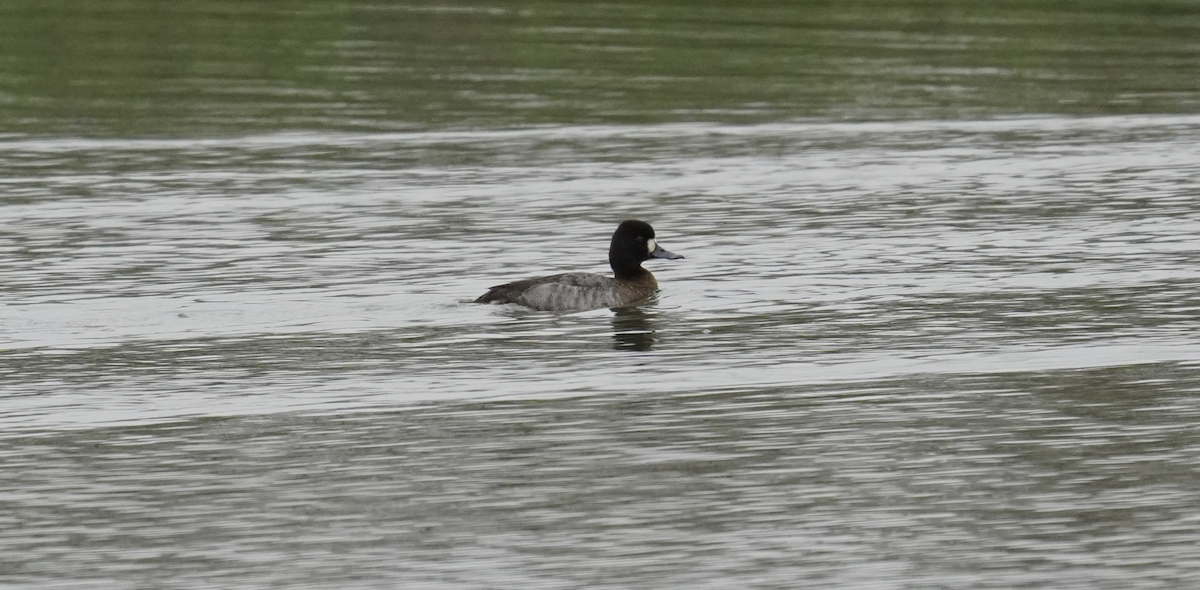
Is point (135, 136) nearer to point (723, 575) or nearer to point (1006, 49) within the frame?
point (1006, 49)

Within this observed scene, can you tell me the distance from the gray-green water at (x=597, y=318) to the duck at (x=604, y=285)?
200mm

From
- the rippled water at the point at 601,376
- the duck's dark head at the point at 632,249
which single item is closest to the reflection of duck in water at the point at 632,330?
the rippled water at the point at 601,376

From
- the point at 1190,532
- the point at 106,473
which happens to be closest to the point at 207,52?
the point at 106,473

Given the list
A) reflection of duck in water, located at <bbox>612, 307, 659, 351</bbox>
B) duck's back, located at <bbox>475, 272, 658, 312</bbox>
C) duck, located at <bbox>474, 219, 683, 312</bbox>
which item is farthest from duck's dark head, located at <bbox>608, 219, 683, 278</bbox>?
reflection of duck in water, located at <bbox>612, 307, 659, 351</bbox>

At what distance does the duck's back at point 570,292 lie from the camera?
16.0 metres

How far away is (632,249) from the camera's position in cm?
1728

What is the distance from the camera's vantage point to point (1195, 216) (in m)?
20.3

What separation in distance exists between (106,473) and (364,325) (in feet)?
14.7

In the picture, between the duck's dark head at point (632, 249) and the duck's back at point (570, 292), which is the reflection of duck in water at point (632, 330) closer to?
the duck's back at point (570, 292)

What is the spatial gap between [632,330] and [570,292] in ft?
3.30

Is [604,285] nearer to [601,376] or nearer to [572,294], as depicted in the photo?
[572,294]

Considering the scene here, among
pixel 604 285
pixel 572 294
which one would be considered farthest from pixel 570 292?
pixel 604 285

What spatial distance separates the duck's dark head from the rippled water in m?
0.38

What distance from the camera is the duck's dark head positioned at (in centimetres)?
1725
